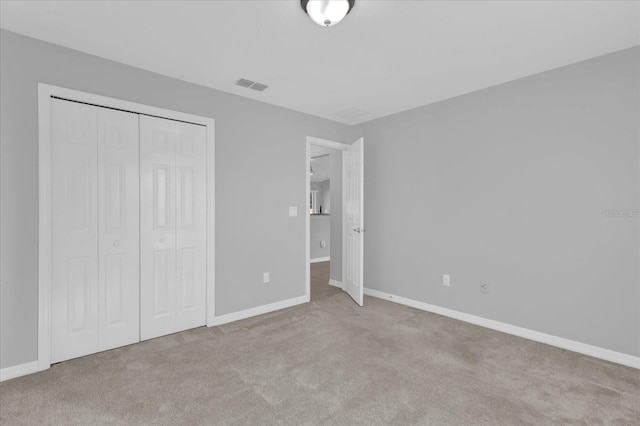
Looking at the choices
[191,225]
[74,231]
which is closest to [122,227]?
[74,231]

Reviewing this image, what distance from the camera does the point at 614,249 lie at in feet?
8.15

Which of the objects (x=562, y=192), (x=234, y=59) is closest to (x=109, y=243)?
(x=234, y=59)

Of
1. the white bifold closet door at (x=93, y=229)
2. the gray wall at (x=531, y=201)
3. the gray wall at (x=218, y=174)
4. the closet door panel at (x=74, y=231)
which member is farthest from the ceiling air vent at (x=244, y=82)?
the gray wall at (x=531, y=201)

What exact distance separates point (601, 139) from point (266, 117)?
127 inches

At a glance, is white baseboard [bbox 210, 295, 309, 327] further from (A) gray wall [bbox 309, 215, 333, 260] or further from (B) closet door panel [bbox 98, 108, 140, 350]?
(A) gray wall [bbox 309, 215, 333, 260]

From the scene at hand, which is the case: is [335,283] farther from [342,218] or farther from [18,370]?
[18,370]

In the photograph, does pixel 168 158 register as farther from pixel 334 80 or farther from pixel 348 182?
pixel 348 182

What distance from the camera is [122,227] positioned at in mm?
2676

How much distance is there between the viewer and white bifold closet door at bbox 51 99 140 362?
7.87 ft

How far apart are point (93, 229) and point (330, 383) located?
2.27 metres

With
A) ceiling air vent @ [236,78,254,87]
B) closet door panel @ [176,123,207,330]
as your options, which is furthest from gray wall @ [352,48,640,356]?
closet door panel @ [176,123,207,330]

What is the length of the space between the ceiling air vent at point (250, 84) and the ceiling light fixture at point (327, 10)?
1.27 meters

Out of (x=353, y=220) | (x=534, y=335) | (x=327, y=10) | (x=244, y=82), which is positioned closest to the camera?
(x=327, y=10)

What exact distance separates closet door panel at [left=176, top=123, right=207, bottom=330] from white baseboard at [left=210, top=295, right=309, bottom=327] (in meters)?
0.19
